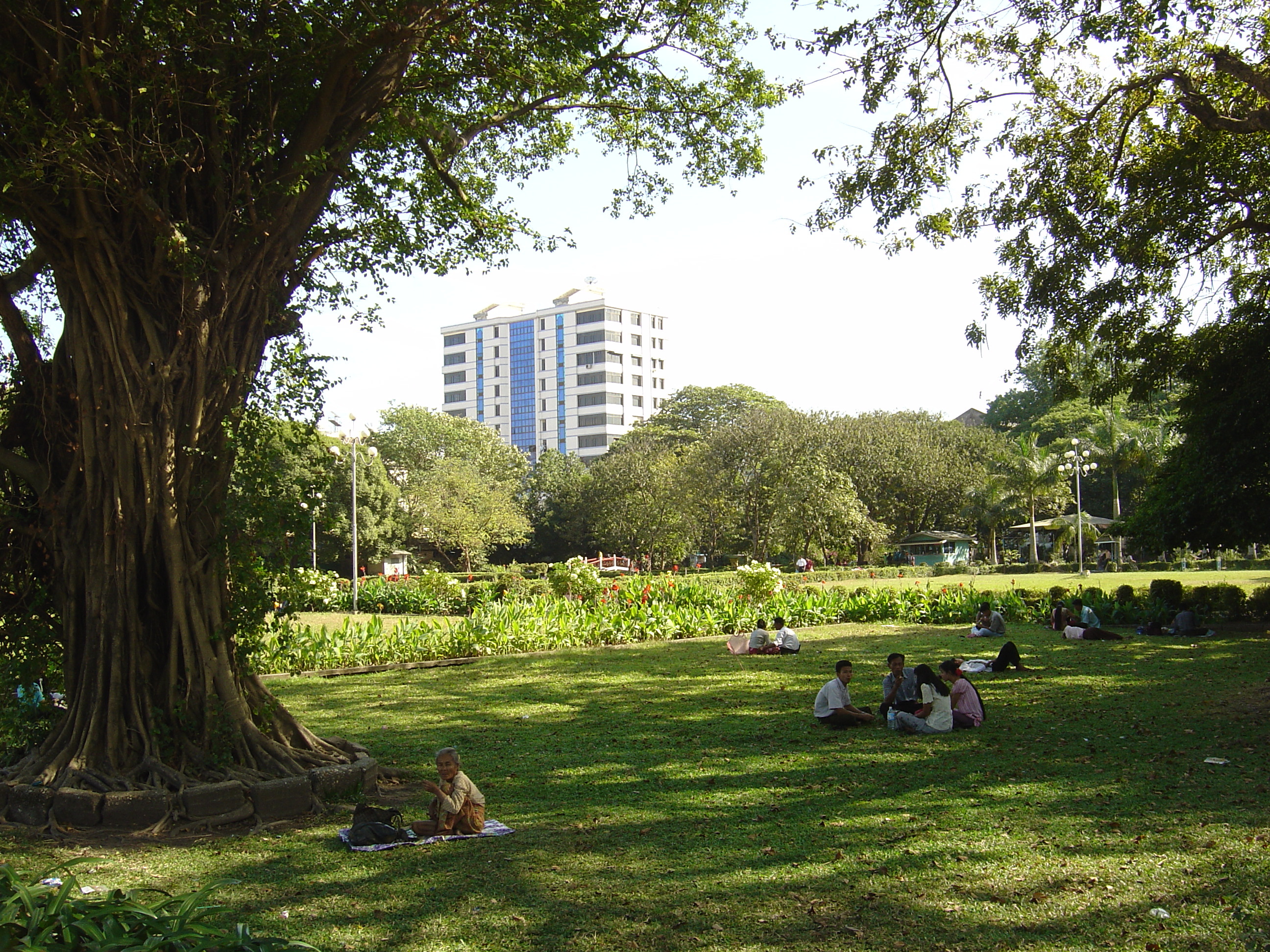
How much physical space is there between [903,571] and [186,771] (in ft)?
123

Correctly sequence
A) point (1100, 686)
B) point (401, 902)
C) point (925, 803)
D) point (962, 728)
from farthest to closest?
point (1100, 686), point (962, 728), point (925, 803), point (401, 902)

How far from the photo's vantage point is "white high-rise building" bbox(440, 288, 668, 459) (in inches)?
3516

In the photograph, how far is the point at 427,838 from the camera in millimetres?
6078

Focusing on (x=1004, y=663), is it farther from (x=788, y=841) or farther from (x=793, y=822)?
(x=788, y=841)

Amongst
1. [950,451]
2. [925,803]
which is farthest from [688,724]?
[950,451]

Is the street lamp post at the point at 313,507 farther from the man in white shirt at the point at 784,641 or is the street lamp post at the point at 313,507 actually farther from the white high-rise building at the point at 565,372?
the white high-rise building at the point at 565,372

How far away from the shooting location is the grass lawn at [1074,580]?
96.5ft

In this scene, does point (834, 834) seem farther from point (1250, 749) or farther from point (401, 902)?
point (1250, 749)

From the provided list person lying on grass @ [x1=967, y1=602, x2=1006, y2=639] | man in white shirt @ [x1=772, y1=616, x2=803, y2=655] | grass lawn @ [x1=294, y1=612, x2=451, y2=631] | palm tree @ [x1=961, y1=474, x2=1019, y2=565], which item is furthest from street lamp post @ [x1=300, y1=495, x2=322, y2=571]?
palm tree @ [x1=961, y1=474, x2=1019, y2=565]

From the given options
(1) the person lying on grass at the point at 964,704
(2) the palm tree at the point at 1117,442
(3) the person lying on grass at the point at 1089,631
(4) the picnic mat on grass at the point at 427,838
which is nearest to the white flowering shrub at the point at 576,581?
(3) the person lying on grass at the point at 1089,631

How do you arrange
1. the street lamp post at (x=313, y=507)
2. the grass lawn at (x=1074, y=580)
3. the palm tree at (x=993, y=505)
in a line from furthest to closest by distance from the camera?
1. the palm tree at (x=993, y=505)
2. the grass lawn at (x=1074, y=580)
3. the street lamp post at (x=313, y=507)

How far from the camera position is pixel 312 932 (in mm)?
4504

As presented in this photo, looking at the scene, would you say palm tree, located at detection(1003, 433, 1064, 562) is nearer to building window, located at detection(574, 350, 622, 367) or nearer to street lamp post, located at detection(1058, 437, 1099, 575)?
street lamp post, located at detection(1058, 437, 1099, 575)

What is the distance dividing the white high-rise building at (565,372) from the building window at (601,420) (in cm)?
7
